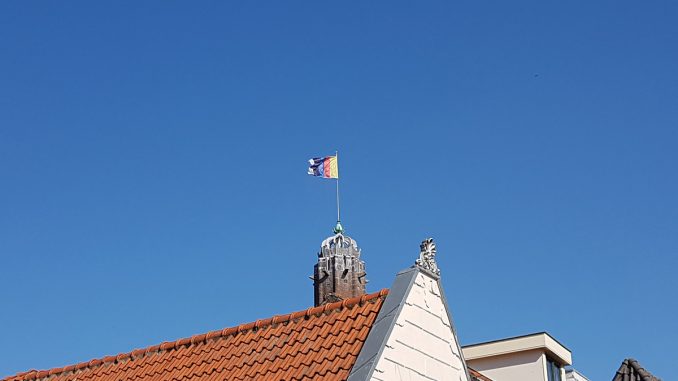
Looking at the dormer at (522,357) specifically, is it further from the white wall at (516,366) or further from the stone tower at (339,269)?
the stone tower at (339,269)

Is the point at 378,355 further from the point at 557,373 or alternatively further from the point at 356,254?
the point at 356,254

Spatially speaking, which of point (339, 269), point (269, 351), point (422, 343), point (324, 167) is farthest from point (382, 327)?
point (339, 269)

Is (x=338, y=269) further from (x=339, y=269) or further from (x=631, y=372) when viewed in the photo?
(x=631, y=372)

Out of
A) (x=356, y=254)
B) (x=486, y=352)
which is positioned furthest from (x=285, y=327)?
(x=356, y=254)

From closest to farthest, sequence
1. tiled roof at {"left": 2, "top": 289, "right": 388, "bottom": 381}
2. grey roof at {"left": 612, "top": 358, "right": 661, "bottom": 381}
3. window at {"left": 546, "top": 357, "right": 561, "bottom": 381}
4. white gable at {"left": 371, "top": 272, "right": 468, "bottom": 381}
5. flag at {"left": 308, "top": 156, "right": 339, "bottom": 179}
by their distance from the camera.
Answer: white gable at {"left": 371, "top": 272, "right": 468, "bottom": 381}, tiled roof at {"left": 2, "top": 289, "right": 388, "bottom": 381}, grey roof at {"left": 612, "top": 358, "right": 661, "bottom": 381}, window at {"left": 546, "top": 357, "right": 561, "bottom": 381}, flag at {"left": 308, "top": 156, "right": 339, "bottom": 179}

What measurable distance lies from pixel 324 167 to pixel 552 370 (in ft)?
75.1

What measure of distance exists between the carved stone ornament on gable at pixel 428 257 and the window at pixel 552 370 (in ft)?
31.1

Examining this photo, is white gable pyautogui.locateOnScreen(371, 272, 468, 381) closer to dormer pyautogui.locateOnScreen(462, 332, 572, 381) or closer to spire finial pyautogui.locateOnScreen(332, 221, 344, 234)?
dormer pyautogui.locateOnScreen(462, 332, 572, 381)

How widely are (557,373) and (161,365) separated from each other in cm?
1172

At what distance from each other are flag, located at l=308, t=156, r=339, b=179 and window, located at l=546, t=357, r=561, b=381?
21.9 metres

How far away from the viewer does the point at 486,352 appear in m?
25.5

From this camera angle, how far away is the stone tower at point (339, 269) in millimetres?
96500

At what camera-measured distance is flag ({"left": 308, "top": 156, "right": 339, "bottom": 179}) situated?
153 feet

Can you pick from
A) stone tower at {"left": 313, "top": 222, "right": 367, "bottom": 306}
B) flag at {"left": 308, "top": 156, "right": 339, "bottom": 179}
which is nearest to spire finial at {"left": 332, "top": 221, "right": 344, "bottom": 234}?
stone tower at {"left": 313, "top": 222, "right": 367, "bottom": 306}
